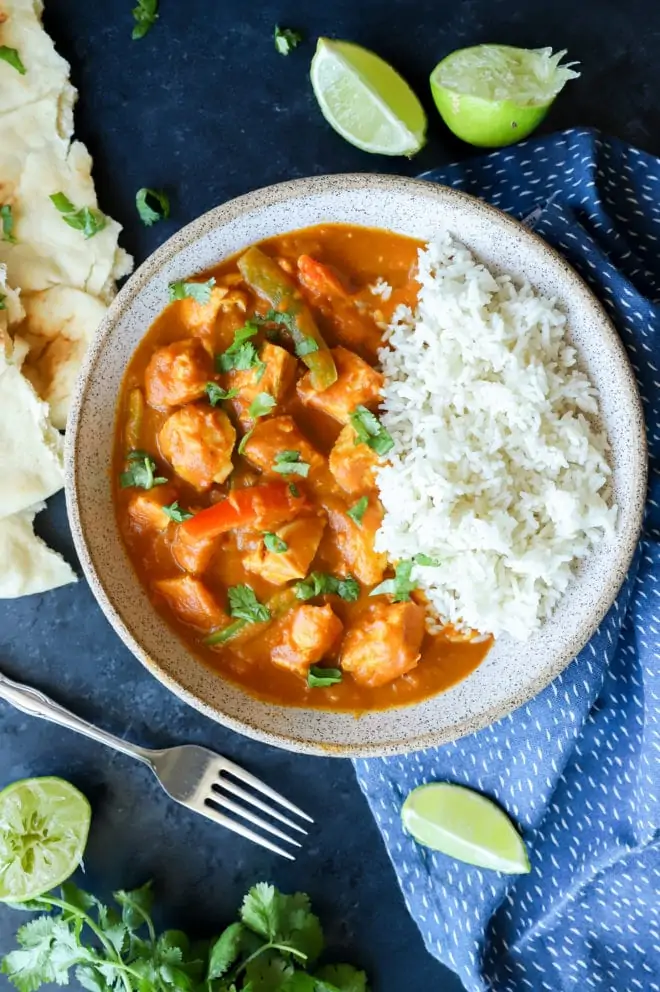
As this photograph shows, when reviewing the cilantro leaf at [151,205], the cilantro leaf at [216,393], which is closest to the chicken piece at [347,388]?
the cilantro leaf at [216,393]

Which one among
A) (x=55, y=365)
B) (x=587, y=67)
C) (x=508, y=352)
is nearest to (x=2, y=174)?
(x=55, y=365)

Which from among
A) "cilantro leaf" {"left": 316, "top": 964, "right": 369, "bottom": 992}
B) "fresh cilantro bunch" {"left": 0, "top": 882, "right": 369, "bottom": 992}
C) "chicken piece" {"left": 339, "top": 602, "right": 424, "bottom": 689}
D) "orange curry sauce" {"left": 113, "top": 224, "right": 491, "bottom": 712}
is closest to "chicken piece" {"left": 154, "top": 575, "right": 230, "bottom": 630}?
"orange curry sauce" {"left": 113, "top": 224, "right": 491, "bottom": 712}

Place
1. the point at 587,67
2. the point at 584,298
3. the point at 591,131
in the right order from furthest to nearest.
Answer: the point at 587,67
the point at 591,131
the point at 584,298

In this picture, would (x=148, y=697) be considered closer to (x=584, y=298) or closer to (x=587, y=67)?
(x=584, y=298)

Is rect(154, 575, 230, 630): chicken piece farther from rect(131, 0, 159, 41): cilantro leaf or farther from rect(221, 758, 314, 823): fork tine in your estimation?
rect(131, 0, 159, 41): cilantro leaf

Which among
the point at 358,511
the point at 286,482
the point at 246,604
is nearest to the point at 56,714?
the point at 246,604

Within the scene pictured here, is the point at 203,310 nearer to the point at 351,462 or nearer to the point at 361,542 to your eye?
the point at 351,462
